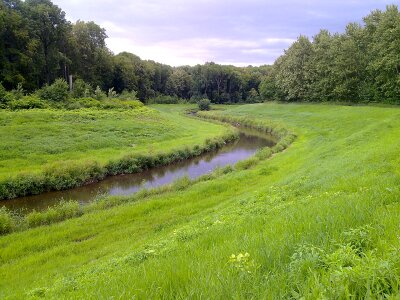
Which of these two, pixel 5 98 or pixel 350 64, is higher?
pixel 350 64

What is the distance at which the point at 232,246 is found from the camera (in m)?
5.21

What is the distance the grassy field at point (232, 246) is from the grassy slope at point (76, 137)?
1057cm

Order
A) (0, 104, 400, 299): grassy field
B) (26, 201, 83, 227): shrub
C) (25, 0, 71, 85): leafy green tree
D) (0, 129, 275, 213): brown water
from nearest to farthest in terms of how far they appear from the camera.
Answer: (0, 104, 400, 299): grassy field → (26, 201, 83, 227): shrub → (0, 129, 275, 213): brown water → (25, 0, 71, 85): leafy green tree

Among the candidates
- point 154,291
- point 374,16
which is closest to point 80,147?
point 154,291

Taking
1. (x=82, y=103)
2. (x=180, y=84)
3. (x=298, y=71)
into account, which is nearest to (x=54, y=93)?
(x=82, y=103)

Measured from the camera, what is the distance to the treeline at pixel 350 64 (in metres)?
52.1

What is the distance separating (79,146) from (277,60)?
2756 inches

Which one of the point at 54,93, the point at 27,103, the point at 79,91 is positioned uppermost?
the point at 79,91

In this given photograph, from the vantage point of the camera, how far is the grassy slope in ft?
84.6

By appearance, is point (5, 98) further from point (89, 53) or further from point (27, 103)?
point (89, 53)

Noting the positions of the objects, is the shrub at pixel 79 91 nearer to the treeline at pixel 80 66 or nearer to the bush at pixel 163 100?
the treeline at pixel 80 66

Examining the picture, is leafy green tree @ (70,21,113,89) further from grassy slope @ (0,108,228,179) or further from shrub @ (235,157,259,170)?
shrub @ (235,157,259,170)

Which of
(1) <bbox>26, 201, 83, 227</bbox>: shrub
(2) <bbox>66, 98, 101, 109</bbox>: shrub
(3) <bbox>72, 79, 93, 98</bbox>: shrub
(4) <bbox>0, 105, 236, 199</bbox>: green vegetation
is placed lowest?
(1) <bbox>26, 201, 83, 227</bbox>: shrub

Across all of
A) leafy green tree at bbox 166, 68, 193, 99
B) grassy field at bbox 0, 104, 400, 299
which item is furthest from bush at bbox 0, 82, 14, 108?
leafy green tree at bbox 166, 68, 193, 99
